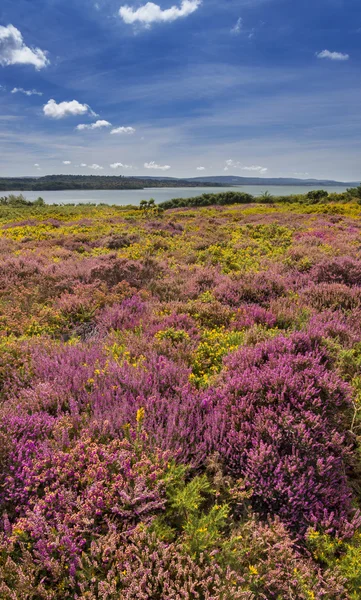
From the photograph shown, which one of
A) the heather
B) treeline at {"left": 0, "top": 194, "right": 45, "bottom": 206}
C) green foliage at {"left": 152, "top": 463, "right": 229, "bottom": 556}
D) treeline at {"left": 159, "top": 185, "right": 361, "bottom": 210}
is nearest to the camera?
the heather

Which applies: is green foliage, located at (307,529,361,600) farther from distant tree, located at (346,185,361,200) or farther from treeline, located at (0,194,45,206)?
treeline, located at (0,194,45,206)

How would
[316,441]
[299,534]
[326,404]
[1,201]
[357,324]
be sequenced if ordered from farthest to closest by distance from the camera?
[1,201] → [357,324] → [326,404] → [316,441] → [299,534]

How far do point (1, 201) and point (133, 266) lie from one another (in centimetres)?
5921

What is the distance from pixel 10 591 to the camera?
1898mm

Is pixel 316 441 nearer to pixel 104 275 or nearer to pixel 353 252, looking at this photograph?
pixel 104 275

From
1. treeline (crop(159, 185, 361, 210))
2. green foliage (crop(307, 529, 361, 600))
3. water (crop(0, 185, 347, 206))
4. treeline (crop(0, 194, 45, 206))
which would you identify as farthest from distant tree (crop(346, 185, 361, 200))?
treeline (crop(0, 194, 45, 206))

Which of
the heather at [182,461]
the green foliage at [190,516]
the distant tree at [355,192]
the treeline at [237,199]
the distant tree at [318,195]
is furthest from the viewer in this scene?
the treeline at [237,199]

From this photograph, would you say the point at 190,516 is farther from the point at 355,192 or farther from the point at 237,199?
the point at 237,199

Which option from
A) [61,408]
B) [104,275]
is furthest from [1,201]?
[61,408]

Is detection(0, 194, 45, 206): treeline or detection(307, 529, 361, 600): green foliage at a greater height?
detection(0, 194, 45, 206): treeline

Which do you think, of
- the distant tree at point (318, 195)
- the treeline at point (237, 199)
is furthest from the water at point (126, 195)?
the distant tree at point (318, 195)

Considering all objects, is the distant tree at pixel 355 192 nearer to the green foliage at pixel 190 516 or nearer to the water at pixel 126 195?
the water at pixel 126 195

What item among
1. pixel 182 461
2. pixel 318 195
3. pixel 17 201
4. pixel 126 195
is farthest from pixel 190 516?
pixel 126 195

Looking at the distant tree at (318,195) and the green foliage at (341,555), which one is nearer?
the green foliage at (341,555)
